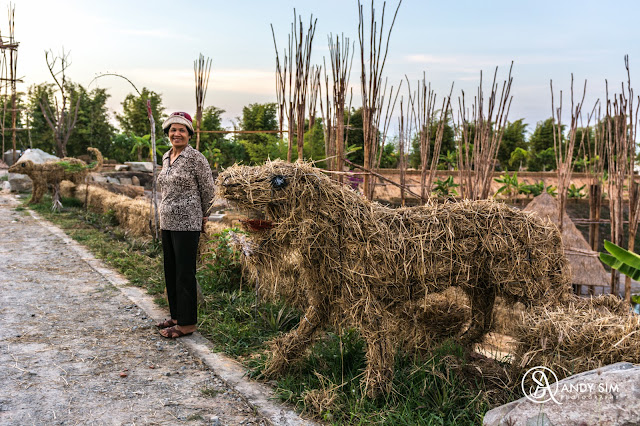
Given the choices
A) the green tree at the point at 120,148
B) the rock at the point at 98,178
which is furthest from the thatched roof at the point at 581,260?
the green tree at the point at 120,148

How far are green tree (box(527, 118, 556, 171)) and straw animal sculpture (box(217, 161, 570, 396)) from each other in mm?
20742

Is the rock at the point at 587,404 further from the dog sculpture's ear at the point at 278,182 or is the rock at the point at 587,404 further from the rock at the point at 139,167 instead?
the rock at the point at 139,167

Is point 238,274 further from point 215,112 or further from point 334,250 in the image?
point 215,112

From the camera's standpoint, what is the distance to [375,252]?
125 inches

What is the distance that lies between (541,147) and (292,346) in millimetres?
24177

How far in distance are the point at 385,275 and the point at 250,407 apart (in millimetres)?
1156

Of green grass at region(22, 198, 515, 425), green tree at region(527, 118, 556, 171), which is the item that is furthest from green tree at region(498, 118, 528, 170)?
green grass at region(22, 198, 515, 425)

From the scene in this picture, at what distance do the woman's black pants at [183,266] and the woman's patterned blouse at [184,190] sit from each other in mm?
89

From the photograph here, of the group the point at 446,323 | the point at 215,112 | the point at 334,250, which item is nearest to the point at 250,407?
the point at 334,250

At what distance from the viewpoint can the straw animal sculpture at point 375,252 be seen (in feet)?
10.2

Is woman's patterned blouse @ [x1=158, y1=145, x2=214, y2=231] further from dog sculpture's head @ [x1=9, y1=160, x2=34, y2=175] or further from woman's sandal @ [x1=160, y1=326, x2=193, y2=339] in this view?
dog sculpture's head @ [x1=9, y1=160, x2=34, y2=175]

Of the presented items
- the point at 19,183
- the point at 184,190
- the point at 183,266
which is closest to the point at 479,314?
the point at 183,266

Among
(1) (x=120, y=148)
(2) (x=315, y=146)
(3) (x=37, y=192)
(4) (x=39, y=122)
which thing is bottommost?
(3) (x=37, y=192)

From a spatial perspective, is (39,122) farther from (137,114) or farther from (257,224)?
(257,224)
